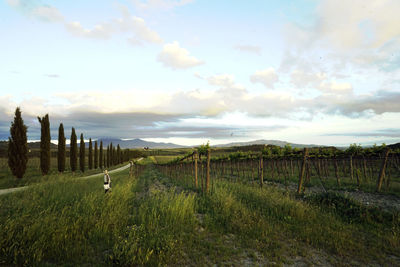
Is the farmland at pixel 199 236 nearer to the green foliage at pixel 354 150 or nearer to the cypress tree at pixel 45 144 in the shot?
the green foliage at pixel 354 150

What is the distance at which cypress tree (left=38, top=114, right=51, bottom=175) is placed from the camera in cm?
2761

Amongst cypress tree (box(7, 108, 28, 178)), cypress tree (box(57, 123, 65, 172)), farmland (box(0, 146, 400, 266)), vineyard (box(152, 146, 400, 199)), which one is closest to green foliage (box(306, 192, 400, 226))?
farmland (box(0, 146, 400, 266))

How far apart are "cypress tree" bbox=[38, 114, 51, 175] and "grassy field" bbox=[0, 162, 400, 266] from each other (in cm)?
2438

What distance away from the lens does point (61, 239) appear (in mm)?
4875

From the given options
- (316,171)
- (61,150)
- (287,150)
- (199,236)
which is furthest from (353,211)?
(61,150)

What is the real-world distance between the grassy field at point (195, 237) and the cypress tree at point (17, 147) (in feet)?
74.9

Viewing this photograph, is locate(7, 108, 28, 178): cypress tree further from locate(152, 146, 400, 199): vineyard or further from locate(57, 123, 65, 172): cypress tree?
locate(152, 146, 400, 199): vineyard

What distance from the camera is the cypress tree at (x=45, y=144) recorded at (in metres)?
27.6

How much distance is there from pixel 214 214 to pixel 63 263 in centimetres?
457

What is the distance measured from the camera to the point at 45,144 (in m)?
28.6

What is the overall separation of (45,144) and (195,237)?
3073cm

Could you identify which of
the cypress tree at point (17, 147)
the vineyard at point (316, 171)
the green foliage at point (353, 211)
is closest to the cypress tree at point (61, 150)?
the cypress tree at point (17, 147)

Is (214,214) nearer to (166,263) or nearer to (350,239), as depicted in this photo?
(166,263)

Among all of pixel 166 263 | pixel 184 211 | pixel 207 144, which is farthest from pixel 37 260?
pixel 207 144
